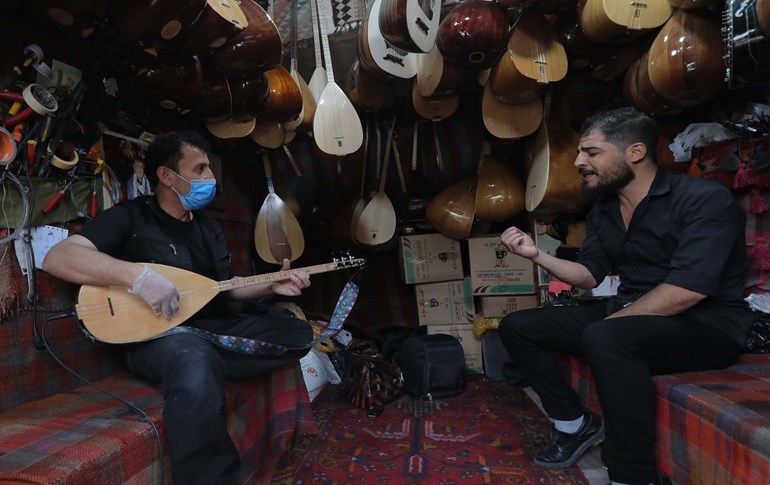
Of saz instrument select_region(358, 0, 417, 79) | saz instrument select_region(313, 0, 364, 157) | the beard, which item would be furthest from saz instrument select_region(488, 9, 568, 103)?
saz instrument select_region(313, 0, 364, 157)

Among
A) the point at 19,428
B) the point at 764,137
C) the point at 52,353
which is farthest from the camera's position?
the point at 764,137

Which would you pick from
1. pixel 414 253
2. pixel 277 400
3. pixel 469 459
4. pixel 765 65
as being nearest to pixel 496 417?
pixel 469 459

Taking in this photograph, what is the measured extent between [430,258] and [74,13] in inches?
93.6

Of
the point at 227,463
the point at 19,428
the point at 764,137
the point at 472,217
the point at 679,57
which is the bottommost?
the point at 227,463

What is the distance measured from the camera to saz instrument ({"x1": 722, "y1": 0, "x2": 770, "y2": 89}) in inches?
57.2

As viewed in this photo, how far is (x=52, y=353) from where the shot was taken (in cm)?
146

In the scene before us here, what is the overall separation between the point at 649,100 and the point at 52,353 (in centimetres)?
264

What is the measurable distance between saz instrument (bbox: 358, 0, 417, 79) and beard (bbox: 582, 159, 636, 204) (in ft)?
3.80

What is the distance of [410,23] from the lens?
1.85m

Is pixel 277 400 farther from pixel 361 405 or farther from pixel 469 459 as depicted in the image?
pixel 469 459

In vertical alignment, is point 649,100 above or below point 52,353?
above

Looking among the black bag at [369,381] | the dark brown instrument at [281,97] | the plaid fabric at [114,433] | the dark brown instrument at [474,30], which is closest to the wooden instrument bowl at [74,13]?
the dark brown instrument at [281,97]

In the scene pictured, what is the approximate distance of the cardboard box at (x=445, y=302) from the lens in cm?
310

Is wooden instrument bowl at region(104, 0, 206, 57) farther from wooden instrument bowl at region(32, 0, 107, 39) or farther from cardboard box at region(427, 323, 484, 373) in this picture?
cardboard box at region(427, 323, 484, 373)
